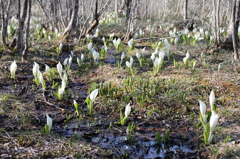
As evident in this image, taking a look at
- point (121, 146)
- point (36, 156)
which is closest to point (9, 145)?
point (36, 156)

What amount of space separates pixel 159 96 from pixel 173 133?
3.13 ft

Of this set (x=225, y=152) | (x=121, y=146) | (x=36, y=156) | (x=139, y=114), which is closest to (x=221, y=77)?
(x=139, y=114)

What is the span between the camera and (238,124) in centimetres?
283

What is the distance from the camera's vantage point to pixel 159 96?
3682 mm

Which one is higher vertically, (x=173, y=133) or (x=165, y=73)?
(x=165, y=73)

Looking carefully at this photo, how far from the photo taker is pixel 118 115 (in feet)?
10.9

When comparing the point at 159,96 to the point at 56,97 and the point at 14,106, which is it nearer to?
the point at 56,97

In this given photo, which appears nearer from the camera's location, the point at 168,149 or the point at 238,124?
the point at 168,149

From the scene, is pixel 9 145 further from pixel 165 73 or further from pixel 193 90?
pixel 165 73

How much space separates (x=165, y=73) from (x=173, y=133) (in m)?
2.15

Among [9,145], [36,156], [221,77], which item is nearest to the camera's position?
[36,156]

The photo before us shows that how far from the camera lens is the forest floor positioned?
2352 millimetres

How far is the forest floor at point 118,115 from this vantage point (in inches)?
92.6

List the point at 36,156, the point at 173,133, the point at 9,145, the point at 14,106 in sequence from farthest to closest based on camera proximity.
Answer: the point at 14,106 < the point at 173,133 < the point at 9,145 < the point at 36,156
